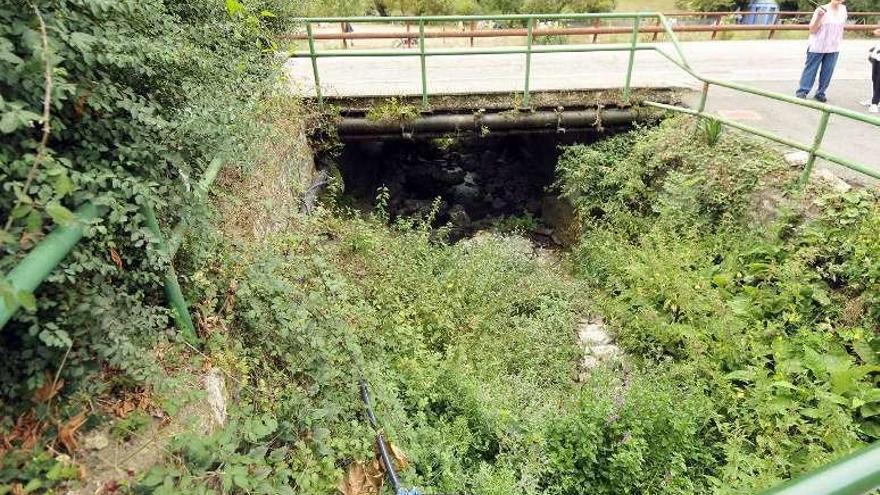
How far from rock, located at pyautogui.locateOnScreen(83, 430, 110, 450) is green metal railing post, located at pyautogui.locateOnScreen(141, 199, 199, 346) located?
68 centimetres

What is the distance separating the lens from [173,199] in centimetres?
269

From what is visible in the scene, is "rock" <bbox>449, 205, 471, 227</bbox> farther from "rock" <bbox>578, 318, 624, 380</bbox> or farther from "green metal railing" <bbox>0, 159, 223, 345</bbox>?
"green metal railing" <bbox>0, 159, 223, 345</bbox>

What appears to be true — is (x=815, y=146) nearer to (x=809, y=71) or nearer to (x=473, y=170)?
(x=809, y=71)

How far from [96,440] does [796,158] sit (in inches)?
275

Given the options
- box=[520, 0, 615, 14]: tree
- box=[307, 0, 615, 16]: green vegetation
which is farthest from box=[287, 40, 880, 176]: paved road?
box=[520, 0, 615, 14]: tree

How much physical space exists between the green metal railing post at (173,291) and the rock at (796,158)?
6365mm

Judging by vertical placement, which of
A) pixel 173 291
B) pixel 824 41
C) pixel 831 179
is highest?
pixel 824 41

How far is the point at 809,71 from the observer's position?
25.5 ft

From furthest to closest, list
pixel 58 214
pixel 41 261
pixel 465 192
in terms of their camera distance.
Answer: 1. pixel 465 192
2. pixel 41 261
3. pixel 58 214

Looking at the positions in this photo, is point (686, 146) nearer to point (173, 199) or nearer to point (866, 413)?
point (866, 413)

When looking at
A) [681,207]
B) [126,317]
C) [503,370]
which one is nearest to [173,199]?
[126,317]

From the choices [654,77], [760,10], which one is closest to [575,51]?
[654,77]

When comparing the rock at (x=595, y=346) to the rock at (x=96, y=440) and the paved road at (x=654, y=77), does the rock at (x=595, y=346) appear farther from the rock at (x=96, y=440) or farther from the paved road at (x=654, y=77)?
the rock at (x=96, y=440)

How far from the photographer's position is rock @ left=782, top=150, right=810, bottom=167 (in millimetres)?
5895
